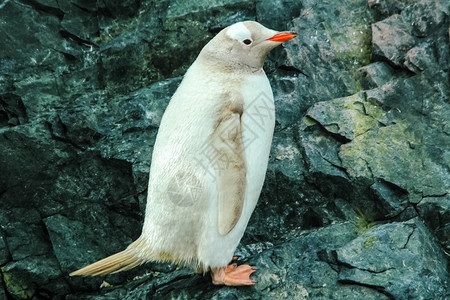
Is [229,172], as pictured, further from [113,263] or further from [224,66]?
[113,263]

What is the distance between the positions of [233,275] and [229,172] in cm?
55

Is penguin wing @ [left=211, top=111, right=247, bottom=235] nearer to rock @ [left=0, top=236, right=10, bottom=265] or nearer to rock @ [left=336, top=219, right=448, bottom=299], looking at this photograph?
rock @ [left=336, top=219, right=448, bottom=299]

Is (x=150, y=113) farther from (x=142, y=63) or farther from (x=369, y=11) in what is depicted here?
(x=369, y=11)

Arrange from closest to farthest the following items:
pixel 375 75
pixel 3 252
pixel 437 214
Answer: pixel 437 214, pixel 3 252, pixel 375 75

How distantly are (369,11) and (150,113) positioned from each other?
1.65m

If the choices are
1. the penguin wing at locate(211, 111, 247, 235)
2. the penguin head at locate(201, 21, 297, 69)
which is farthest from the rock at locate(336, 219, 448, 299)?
the penguin head at locate(201, 21, 297, 69)

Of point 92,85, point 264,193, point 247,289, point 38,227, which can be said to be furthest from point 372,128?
point 38,227

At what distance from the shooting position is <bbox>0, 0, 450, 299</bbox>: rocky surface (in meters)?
3.03

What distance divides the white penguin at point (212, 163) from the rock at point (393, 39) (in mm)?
1013

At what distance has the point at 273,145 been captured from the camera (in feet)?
11.1

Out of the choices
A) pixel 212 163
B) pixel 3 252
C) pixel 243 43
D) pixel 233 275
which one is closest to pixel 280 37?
pixel 243 43

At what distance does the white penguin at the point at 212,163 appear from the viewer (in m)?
2.62

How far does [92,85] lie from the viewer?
12.4 feet

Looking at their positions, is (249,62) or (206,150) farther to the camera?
(249,62)
